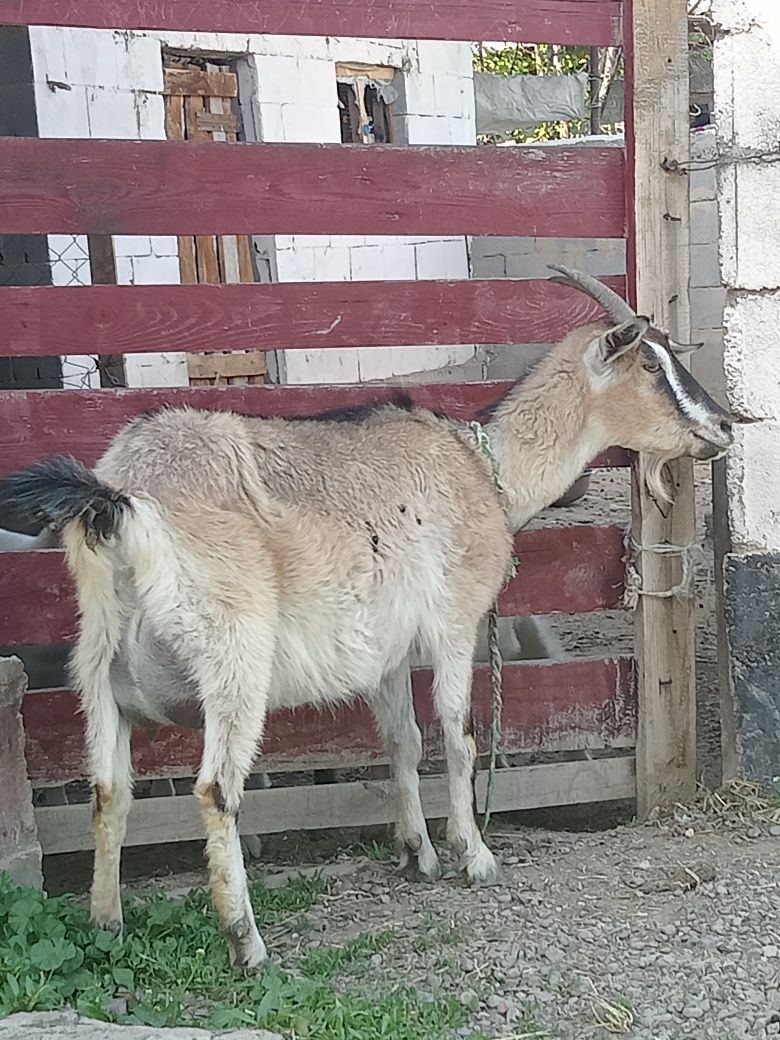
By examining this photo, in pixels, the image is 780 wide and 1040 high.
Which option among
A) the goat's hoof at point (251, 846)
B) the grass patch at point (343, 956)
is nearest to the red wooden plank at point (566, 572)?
the goat's hoof at point (251, 846)

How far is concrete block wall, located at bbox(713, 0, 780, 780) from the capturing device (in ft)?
13.6

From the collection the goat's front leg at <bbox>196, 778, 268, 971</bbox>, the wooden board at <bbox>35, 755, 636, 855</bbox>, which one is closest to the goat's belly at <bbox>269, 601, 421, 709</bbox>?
the goat's front leg at <bbox>196, 778, 268, 971</bbox>

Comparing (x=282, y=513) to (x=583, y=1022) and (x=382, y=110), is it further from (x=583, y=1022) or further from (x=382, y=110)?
(x=382, y=110)

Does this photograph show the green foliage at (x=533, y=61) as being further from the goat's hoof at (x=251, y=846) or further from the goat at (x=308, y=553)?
the goat's hoof at (x=251, y=846)

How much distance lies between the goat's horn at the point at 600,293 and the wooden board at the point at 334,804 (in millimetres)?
1508

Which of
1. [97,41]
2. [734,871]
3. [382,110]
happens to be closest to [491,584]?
[734,871]

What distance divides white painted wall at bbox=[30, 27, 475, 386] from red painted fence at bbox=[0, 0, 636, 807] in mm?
4290

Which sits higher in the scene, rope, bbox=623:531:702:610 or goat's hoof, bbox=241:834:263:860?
rope, bbox=623:531:702:610

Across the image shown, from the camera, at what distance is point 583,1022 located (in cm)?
303

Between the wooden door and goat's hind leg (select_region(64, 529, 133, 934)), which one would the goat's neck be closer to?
goat's hind leg (select_region(64, 529, 133, 934))

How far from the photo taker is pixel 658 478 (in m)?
4.25

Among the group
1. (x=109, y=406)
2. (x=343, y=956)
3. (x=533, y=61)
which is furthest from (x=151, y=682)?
(x=533, y=61)

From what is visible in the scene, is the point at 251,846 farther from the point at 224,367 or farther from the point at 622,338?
the point at 224,367

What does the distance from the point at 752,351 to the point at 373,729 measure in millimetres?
1730
